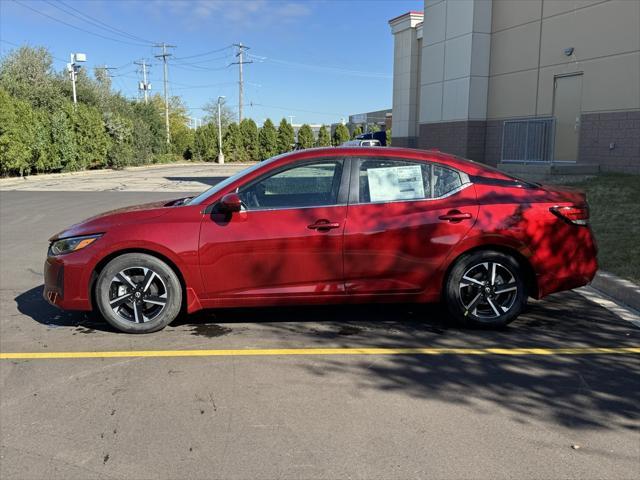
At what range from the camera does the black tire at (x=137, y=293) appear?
16.0 feet

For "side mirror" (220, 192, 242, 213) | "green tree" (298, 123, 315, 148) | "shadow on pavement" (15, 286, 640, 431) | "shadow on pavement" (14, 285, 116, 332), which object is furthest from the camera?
"green tree" (298, 123, 315, 148)

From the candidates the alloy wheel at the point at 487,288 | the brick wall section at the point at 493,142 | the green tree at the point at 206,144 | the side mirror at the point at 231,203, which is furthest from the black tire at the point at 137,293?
the green tree at the point at 206,144

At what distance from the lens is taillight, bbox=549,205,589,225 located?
5.08 meters

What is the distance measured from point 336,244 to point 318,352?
95 centimetres

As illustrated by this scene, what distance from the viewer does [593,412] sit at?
3551 millimetres

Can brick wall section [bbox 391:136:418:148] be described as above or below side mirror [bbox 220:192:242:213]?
above

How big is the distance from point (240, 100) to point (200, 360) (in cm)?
6857

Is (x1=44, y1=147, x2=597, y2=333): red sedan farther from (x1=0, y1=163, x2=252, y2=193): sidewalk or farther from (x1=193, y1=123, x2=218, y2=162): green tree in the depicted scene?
(x1=193, y1=123, x2=218, y2=162): green tree

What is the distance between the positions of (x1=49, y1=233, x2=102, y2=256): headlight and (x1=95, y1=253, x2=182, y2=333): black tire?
0.27 metres

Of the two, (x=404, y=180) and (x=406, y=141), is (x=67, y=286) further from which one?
(x=406, y=141)

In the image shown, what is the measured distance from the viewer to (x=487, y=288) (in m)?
5.09

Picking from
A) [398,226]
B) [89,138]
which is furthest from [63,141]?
[398,226]

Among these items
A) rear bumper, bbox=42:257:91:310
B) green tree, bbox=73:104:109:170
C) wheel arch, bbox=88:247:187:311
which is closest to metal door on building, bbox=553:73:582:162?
wheel arch, bbox=88:247:187:311

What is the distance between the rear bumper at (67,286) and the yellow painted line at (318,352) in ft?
1.71
